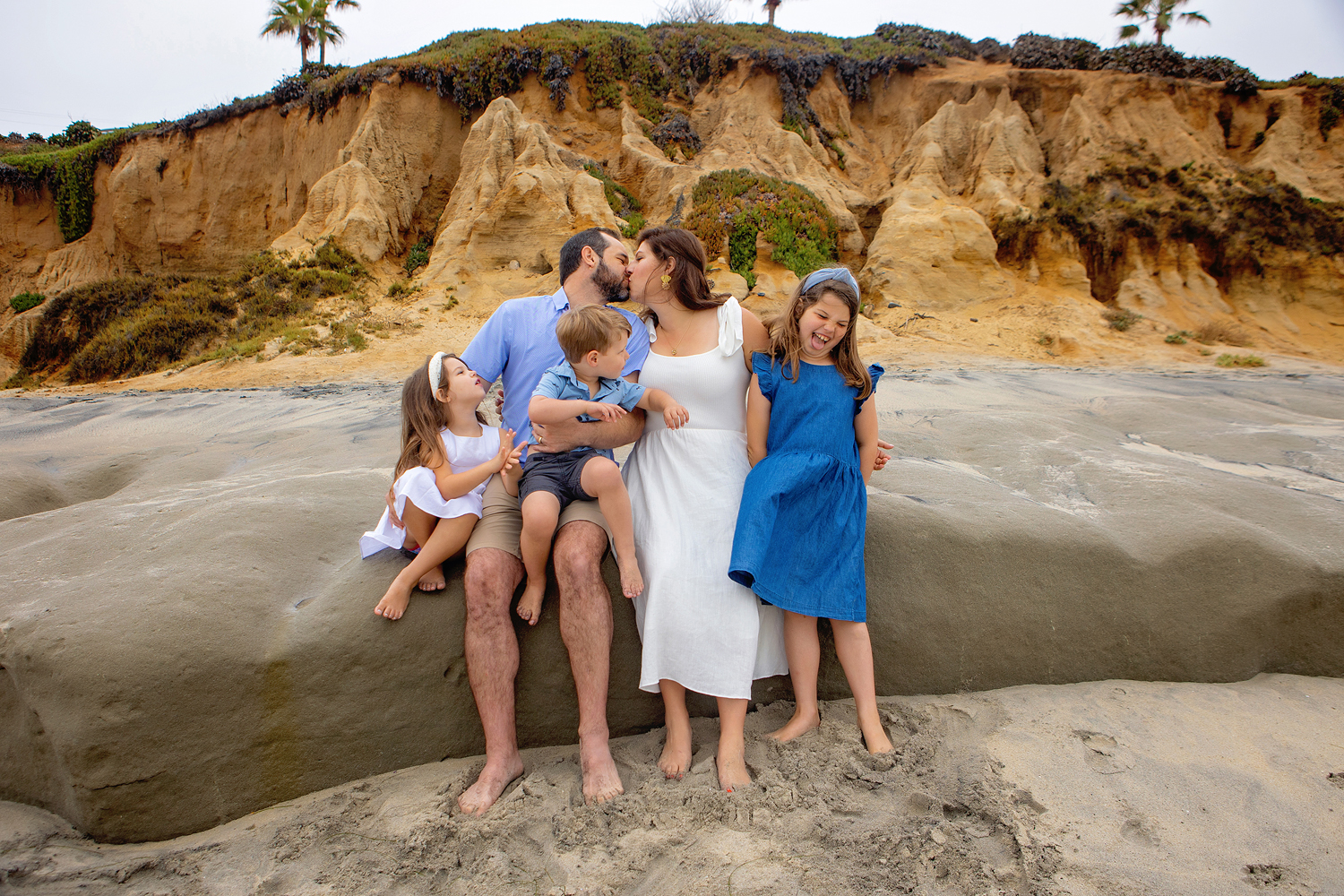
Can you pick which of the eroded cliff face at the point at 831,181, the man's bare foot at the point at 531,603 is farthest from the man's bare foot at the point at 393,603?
the eroded cliff face at the point at 831,181

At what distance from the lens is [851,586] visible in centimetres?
244

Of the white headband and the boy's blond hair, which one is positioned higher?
the boy's blond hair

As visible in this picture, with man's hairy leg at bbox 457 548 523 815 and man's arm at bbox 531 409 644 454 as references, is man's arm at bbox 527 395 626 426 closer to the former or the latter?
man's arm at bbox 531 409 644 454

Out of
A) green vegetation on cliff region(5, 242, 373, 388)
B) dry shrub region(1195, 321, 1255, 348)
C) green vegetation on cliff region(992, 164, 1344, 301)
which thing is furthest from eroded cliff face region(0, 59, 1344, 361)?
green vegetation on cliff region(5, 242, 373, 388)

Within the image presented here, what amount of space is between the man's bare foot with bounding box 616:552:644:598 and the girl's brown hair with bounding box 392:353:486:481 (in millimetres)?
787

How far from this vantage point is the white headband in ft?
8.61

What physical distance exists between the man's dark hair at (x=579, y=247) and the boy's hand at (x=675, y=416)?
835 millimetres

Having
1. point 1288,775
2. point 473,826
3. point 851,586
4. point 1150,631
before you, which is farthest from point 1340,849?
point 473,826

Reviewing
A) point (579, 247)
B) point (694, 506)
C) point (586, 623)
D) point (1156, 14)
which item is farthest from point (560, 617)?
point (1156, 14)

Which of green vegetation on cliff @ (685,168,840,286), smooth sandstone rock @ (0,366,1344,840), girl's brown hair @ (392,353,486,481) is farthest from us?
green vegetation on cliff @ (685,168,840,286)

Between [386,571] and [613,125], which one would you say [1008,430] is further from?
[613,125]

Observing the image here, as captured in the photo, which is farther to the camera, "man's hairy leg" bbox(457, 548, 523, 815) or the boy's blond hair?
the boy's blond hair

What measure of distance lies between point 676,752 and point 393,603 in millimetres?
1077

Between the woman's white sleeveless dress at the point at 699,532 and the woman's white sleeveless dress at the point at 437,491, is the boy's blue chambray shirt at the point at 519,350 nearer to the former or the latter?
the woman's white sleeveless dress at the point at 437,491
